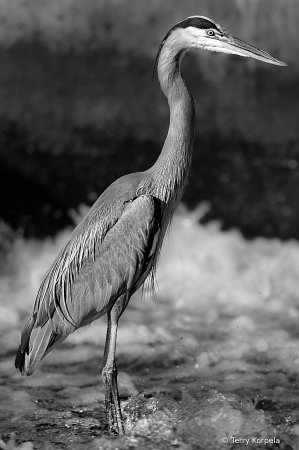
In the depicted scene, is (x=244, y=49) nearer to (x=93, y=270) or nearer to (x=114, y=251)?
(x=114, y=251)

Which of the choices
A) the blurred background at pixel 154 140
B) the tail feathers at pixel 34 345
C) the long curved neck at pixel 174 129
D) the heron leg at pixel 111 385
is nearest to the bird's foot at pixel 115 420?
the heron leg at pixel 111 385

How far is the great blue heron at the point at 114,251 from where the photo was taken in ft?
14.3

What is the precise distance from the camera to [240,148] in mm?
7789

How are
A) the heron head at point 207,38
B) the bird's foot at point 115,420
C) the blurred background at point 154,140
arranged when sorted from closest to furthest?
the bird's foot at point 115,420 → the heron head at point 207,38 → the blurred background at point 154,140

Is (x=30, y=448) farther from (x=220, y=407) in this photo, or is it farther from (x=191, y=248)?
(x=191, y=248)

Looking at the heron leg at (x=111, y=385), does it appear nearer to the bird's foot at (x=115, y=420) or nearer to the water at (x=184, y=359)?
the bird's foot at (x=115, y=420)

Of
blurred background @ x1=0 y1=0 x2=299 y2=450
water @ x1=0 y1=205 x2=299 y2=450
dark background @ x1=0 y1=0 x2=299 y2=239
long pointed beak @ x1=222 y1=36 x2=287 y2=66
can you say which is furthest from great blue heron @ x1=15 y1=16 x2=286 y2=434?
dark background @ x1=0 y1=0 x2=299 y2=239

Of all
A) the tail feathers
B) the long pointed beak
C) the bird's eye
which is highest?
the bird's eye

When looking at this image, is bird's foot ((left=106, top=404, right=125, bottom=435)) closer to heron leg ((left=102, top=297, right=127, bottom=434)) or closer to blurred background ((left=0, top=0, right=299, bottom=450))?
heron leg ((left=102, top=297, right=127, bottom=434))

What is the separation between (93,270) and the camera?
4.46 metres

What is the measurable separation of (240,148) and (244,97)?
566 millimetres

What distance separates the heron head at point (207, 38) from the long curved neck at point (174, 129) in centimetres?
6

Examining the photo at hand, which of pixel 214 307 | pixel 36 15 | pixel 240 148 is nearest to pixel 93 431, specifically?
pixel 214 307

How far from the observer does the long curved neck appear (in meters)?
4.51
